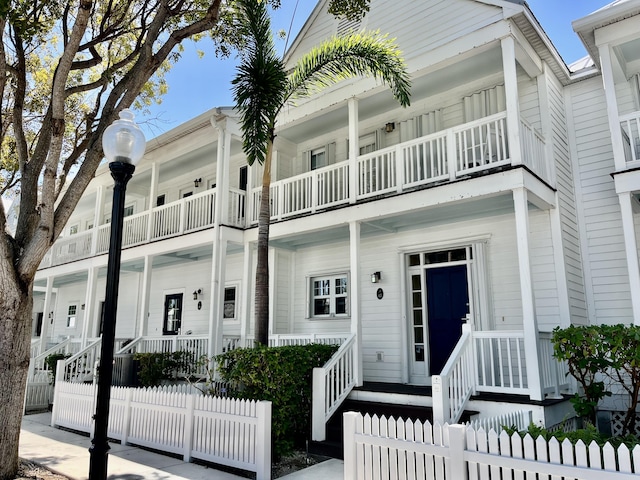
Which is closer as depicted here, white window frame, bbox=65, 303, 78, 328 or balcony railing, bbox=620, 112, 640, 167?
balcony railing, bbox=620, 112, 640, 167

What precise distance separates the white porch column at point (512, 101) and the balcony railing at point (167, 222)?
681 cm

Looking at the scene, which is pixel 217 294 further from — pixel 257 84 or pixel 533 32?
pixel 533 32

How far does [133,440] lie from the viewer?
312 inches

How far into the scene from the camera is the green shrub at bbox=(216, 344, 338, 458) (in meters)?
6.98

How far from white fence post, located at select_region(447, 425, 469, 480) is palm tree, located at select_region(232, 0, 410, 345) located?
4220 mm

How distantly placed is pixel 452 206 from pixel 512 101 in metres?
2.01

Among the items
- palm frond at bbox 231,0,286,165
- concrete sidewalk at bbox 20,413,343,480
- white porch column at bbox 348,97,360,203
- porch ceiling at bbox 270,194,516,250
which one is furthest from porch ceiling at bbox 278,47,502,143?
concrete sidewalk at bbox 20,413,343,480

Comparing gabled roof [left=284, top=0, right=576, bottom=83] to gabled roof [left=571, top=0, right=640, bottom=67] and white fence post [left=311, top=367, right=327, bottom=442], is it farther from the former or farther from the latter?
white fence post [left=311, top=367, right=327, bottom=442]

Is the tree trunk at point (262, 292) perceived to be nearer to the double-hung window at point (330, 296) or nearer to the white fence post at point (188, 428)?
the white fence post at point (188, 428)

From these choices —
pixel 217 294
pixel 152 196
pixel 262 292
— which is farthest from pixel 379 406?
pixel 152 196

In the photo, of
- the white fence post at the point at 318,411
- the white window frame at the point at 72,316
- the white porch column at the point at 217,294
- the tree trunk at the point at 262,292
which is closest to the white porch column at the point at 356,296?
the white fence post at the point at 318,411

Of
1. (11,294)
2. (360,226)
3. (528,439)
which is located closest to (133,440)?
(11,294)

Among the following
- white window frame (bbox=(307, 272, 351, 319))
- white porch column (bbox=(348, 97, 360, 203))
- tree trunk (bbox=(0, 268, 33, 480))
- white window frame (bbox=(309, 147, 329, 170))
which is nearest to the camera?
tree trunk (bbox=(0, 268, 33, 480))

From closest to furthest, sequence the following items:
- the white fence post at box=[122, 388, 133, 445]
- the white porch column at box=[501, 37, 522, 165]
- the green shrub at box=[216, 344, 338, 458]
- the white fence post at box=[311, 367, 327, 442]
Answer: the green shrub at box=[216, 344, 338, 458], the white fence post at box=[311, 367, 327, 442], the white porch column at box=[501, 37, 522, 165], the white fence post at box=[122, 388, 133, 445]
